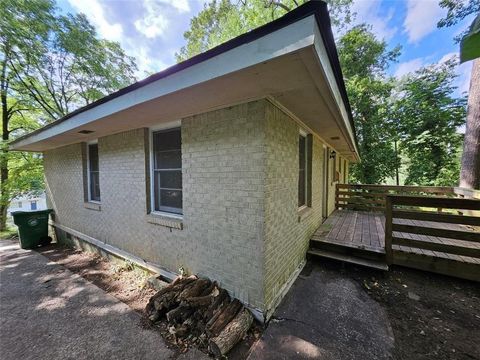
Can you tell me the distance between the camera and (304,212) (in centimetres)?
391

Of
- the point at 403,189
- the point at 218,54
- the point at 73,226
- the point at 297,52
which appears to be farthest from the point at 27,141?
the point at 403,189

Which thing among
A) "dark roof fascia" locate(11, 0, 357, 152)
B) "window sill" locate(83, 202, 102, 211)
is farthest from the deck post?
"window sill" locate(83, 202, 102, 211)

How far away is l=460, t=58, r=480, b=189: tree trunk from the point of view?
5.80 m

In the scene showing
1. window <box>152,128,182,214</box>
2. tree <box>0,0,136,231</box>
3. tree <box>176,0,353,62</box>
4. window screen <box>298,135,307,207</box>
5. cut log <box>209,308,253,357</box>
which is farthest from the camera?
tree <box>176,0,353,62</box>

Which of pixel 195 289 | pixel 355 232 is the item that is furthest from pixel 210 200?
pixel 355 232

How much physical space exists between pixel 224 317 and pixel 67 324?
2155 mm

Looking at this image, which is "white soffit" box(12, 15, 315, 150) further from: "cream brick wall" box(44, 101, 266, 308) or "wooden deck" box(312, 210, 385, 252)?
"wooden deck" box(312, 210, 385, 252)

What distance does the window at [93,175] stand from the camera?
509cm

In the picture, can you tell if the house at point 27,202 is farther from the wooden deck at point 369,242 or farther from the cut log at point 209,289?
the wooden deck at point 369,242

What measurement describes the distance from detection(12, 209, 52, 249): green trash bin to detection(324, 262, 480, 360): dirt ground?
27.2 ft

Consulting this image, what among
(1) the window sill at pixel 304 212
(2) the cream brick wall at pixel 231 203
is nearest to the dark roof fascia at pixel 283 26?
(2) the cream brick wall at pixel 231 203

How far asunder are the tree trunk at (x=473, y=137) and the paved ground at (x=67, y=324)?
8.64 meters

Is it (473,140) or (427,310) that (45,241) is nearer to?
(427,310)

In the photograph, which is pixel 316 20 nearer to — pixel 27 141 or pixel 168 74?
pixel 168 74
